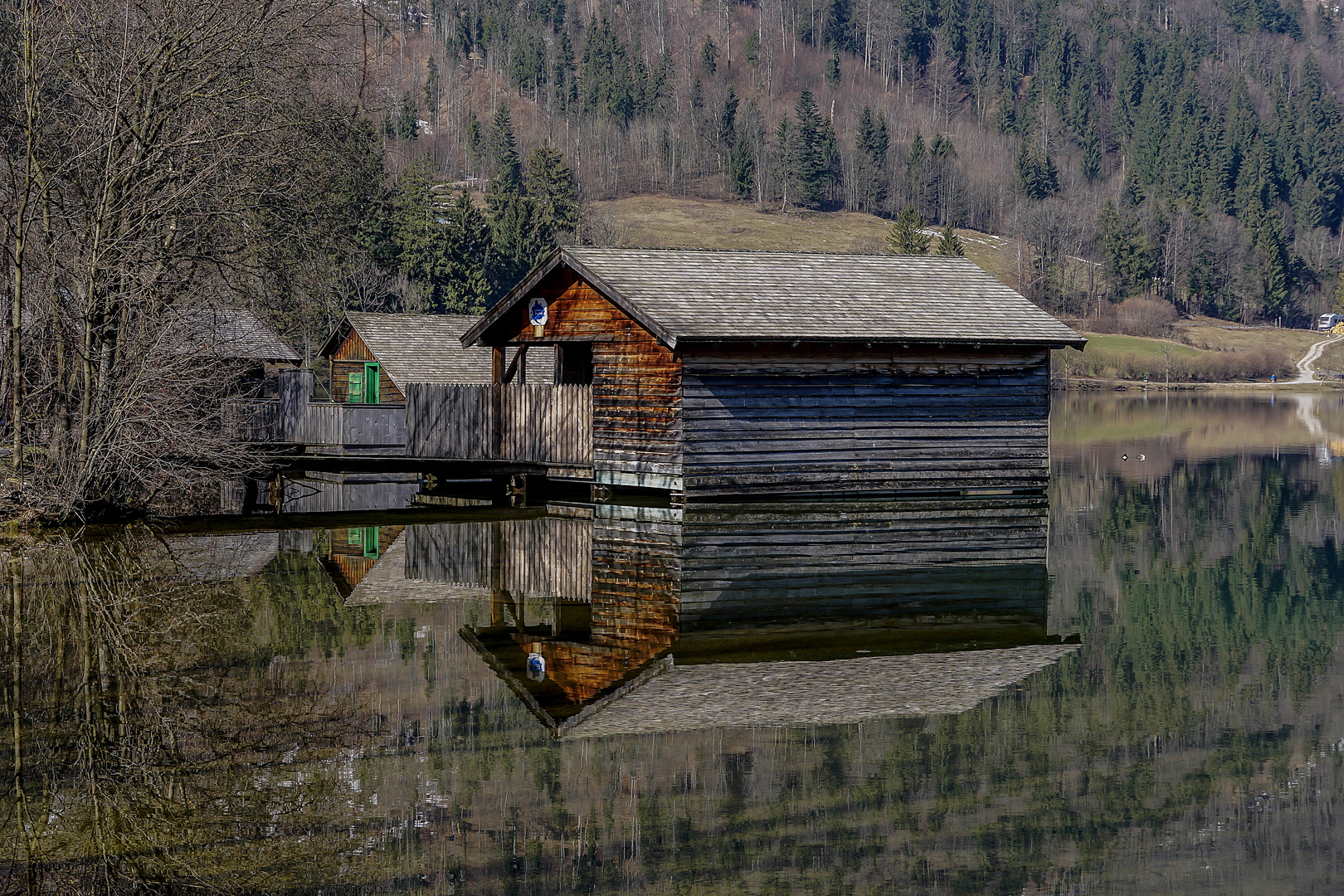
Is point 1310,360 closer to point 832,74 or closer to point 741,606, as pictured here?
point 832,74

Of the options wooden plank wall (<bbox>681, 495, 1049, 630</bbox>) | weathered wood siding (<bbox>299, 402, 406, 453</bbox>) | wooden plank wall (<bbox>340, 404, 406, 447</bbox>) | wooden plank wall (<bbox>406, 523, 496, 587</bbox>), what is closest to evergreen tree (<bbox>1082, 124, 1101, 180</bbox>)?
wooden plank wall (<bbox>340, 404, 406, 447</bbox>)

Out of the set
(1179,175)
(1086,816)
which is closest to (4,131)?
(1086,816)

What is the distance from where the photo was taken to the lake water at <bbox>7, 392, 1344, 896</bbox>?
752cm

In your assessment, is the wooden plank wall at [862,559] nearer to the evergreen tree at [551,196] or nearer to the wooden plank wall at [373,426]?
the wooden plank wall at [373,426]

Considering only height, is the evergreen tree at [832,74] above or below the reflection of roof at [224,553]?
above

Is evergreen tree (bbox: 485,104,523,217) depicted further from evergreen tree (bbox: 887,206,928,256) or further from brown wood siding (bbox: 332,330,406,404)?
brown wood siding (bbox: 332,330,406,404)

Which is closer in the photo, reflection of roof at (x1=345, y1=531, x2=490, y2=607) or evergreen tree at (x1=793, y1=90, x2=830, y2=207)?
reflection of roof at (x1=345, y1=531, x2=490, y2=607)

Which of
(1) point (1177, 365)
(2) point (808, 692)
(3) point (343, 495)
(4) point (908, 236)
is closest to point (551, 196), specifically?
(4) point (908, 236)

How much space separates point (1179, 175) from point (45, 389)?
16675 cm

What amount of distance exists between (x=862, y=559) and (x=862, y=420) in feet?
23.7

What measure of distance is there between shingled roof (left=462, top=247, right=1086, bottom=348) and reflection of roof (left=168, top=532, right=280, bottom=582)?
A: 24.1 feet

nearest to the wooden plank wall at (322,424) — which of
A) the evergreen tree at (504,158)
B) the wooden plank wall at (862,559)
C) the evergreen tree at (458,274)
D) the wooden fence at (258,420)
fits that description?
the wooden fence at (258,420)

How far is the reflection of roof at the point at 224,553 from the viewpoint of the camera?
16578 millimetres

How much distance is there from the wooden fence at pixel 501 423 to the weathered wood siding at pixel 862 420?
276cm
